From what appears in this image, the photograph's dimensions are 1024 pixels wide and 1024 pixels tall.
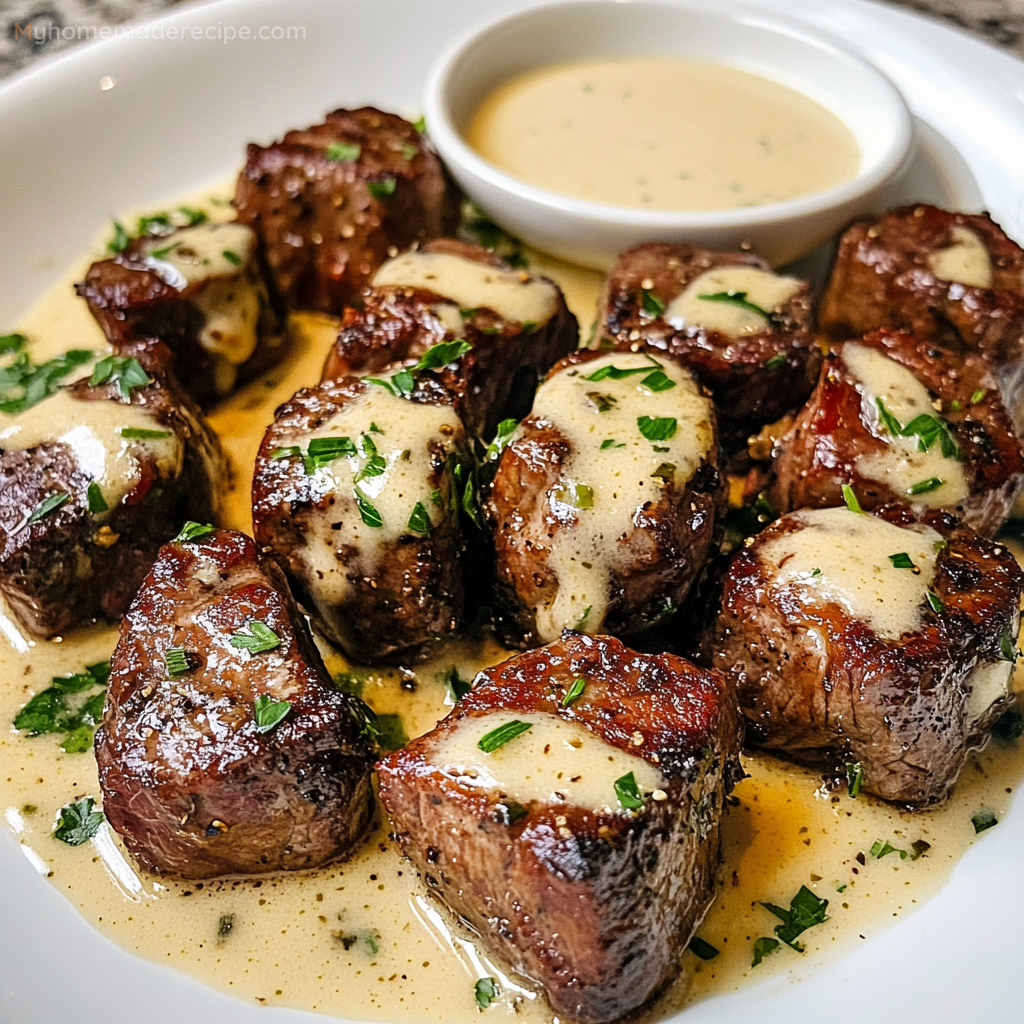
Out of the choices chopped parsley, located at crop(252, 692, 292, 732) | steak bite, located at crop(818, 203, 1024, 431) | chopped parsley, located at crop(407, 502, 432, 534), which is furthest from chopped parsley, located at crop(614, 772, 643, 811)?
steak bite, located at crop(818, 203, 1024, 431)

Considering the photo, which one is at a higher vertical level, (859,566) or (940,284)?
(940,284)

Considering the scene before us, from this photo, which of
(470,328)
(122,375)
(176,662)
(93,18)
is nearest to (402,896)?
(176,662)

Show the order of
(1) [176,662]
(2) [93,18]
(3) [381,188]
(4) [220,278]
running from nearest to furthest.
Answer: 1. (1) [176,662]
2. (4) [220,278]
3. (3) [381,188]
4. (2) [93,18]

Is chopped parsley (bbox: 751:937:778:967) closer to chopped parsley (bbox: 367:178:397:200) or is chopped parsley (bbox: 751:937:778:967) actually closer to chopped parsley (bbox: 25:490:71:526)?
chopped parsley (bbox: 25:490:71:526)

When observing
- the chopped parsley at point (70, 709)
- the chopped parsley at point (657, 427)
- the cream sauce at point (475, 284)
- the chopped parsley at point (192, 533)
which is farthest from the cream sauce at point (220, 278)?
the chopped parsley at point (657, 427)

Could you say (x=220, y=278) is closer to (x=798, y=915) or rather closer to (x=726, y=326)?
(x=726, y=326)

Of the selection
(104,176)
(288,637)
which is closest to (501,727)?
(288,637)

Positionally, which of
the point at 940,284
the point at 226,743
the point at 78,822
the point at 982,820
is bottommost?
the point at 78,822
